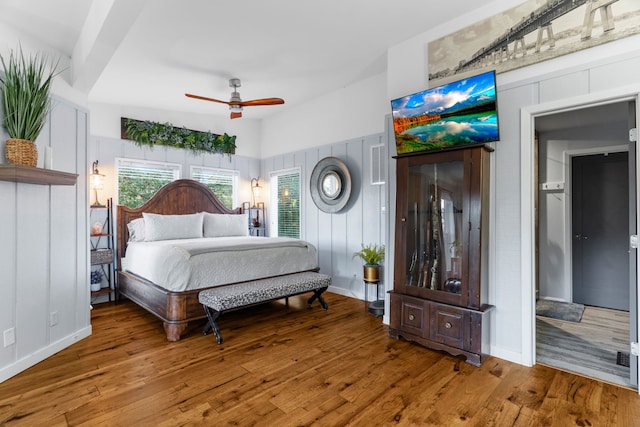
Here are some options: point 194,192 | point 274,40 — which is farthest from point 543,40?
point 194,192

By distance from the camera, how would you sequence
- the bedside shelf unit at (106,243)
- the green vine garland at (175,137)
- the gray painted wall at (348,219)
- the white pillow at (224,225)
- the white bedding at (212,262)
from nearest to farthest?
the white bedding at (212,262) → the bedside shelf unit at (106,243) → the gray painted wall at (348,219) → the green vine garland at (175,137) → the white pillow at (224,225)

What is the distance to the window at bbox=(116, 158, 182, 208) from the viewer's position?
5.10 metres

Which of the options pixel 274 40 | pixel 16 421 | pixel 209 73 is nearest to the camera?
pixel 16 421

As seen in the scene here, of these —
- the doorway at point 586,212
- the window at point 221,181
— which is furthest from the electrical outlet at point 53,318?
the doorway at point 586,212

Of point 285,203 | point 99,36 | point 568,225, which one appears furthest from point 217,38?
point 568,225

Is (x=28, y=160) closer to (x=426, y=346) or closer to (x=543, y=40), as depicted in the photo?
(x=426, y=346)

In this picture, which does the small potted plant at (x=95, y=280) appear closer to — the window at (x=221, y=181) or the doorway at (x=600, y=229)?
the window at (x=221, y=181)

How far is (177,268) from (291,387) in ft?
5.80

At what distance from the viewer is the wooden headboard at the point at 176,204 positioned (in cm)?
491

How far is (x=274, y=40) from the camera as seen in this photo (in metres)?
3.49

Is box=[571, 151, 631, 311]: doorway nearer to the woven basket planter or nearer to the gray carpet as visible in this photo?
the gray carpet

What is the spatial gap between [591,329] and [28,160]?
555 centimetres

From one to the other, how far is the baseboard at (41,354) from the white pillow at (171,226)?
1.59m

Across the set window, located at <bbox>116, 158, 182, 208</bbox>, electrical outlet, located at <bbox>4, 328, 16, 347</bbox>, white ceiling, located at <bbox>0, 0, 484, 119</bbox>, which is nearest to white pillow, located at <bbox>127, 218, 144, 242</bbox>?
window, located at <bbox>116, 158, 182, 208</bbox>
